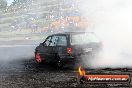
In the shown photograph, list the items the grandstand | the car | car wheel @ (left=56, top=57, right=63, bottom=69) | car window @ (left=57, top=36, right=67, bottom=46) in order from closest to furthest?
the car, car wheel @ (left=56, top=57, right=63, bottom=69), car window @ (left=57, top=36, right=67, bottom=46), the grandstand

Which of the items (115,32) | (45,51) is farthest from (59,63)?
(115,32)

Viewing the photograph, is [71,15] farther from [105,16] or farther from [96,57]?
[96,57]

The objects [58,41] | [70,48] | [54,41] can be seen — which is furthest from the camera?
[54,41]

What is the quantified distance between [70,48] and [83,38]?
774 mm

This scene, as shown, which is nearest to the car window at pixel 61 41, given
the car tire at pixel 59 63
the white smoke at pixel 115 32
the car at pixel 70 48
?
the car at pixel 70 48

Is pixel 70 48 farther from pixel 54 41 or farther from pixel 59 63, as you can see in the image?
pixel 54 41

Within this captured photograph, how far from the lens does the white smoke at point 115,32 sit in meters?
16.2

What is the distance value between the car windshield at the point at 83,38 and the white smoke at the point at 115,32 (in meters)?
0.75

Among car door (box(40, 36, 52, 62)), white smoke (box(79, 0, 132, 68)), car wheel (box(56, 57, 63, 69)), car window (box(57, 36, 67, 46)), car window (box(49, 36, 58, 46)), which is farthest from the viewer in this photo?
car door (box(40, 36, 52, 62))

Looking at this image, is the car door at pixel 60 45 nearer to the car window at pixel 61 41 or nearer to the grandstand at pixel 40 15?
the car window at pixel 61 41

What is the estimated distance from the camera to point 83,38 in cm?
1608

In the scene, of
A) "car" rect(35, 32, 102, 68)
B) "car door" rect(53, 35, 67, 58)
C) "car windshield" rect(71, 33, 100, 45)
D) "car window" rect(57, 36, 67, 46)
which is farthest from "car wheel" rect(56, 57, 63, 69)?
"car windshield" rect(71, 33, 100, 45)

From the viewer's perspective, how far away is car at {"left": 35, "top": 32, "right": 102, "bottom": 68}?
15.6 metres

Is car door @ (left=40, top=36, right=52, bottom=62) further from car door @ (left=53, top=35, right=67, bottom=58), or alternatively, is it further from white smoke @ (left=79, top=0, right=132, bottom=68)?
white smoke @ (left=79, top=0, right=132, bottom=68)
